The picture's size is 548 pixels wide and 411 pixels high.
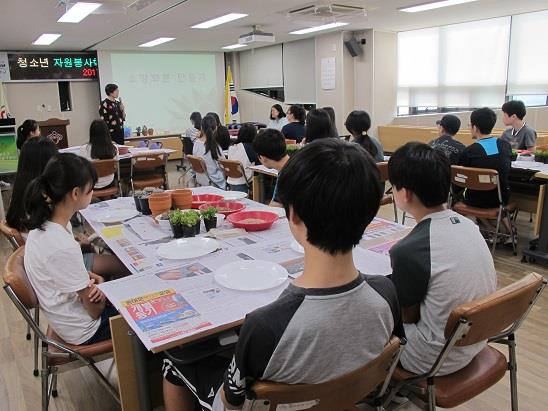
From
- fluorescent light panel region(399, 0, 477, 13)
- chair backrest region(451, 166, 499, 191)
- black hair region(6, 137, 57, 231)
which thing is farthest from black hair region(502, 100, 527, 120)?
black hair region(6, 137, 57, 231)

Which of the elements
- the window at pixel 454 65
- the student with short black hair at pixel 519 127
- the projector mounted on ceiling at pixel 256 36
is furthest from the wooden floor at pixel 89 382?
the window at pixel 454 65

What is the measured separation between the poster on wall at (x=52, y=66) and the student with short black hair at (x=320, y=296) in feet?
32.1

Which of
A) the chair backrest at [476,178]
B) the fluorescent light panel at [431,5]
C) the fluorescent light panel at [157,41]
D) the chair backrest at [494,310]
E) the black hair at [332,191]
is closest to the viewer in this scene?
the black hair at [332,191]

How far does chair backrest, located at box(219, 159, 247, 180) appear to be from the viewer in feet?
13.9

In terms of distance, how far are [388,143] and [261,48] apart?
12.5 ft

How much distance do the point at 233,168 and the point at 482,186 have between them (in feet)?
7.09

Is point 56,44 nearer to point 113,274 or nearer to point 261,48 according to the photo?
point 261,48

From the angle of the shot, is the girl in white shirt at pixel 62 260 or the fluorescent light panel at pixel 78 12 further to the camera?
the fluorescent light panel at pixel 78 12

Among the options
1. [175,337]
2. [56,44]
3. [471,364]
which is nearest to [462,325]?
[471,364]

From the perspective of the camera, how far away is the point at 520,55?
7113 mm

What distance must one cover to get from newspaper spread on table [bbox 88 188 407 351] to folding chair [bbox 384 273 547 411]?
1.19ft

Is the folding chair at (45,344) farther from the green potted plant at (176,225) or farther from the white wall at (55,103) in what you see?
the white wall at (55,103)

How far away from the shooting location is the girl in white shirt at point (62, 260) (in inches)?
65.1

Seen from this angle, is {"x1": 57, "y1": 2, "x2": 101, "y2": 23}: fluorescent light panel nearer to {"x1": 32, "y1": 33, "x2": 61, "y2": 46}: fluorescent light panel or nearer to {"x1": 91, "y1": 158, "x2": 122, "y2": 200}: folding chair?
{"x1": 32, "y1": 33, "x2": 61, "y2": 46}: fluorescent light panel
